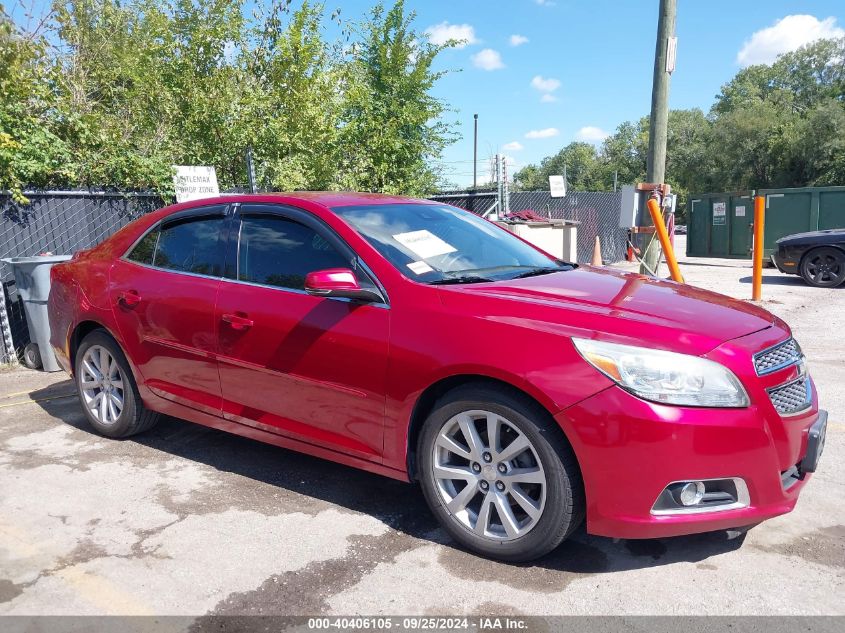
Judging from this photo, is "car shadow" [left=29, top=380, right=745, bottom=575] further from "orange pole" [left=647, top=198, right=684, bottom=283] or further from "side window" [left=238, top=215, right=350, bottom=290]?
"orange pole" [left=647, top=198, right=684, bottom=283]

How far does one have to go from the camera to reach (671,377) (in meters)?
2.74

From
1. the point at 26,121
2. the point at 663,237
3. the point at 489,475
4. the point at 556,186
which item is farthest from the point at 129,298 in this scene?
the point at 556,186

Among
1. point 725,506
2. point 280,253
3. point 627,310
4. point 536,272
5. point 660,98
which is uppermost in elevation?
point 660,98

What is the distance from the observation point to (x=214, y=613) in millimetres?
2758

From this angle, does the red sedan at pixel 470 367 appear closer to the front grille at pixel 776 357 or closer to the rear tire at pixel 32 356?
the front grille at pixel 776 357

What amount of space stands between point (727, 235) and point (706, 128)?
1831 inches

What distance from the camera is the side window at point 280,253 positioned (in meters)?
3.76

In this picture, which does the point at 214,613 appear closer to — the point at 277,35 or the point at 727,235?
the point at 277,35

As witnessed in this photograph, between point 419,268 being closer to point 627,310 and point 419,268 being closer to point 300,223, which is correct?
point 300,223

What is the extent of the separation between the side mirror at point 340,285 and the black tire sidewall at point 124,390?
195cm

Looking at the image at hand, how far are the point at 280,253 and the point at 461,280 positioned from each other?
1.08m

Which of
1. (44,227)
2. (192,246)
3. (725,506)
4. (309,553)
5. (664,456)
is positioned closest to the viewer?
(664,456)

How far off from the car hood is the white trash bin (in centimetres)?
530

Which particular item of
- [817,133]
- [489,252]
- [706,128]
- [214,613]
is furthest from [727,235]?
[706,128]
